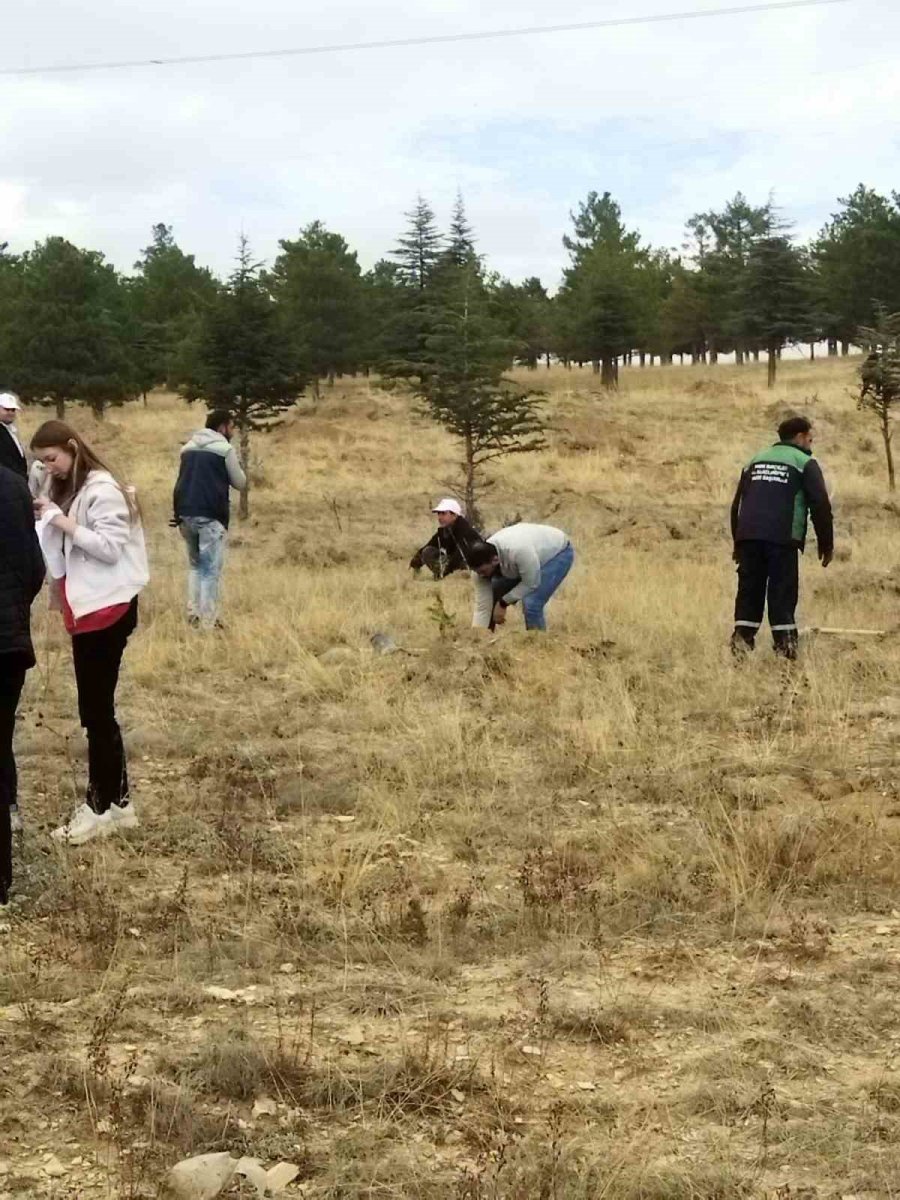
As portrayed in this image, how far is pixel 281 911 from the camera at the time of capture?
423cm

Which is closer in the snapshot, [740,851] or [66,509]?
[740,851]

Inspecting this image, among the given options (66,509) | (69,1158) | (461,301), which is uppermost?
(461,301)

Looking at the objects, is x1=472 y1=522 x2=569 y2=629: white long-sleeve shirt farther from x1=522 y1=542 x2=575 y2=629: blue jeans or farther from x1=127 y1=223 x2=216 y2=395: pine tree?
x1=127 y1=223 x2=216 y2=395: pine tree

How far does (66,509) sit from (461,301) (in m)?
11.7

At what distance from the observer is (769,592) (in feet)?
26.1

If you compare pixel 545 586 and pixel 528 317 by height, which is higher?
pixel 528 317

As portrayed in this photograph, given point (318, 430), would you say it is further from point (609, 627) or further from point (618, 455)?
point (609, 627)

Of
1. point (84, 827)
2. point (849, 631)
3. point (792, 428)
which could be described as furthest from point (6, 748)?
point (849, 631)

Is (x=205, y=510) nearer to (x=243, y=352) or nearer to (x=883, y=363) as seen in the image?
(x=243, y=352)

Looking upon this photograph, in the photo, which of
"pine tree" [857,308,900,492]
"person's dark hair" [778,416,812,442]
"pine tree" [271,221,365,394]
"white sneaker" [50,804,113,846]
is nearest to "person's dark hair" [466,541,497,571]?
"person's dark hair" [778,416,812,442]

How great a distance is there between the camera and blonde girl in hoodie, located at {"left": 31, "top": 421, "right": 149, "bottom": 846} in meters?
4.81

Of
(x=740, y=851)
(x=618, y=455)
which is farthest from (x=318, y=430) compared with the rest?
(x=740, y=851)

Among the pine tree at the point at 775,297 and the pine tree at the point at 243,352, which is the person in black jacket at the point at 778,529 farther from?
the pine tree at the point at 775,297

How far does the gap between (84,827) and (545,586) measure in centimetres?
420
